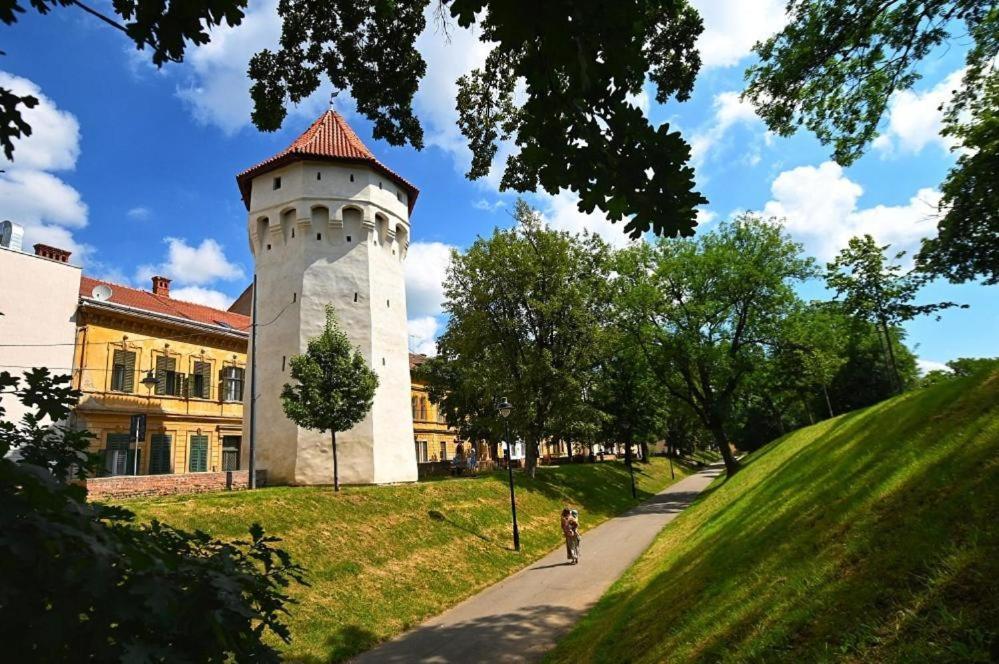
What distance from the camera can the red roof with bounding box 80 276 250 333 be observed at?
3153 cm

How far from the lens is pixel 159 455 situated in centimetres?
2983

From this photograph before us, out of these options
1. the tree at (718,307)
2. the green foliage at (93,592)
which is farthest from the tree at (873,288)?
the green foliage at (93,592)

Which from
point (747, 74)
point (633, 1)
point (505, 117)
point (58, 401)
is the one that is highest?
point (747, 74)

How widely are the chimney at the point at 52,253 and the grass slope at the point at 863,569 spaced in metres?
33.3

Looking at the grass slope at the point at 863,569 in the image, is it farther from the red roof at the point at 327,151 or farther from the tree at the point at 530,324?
the red roof at the point at 327,151

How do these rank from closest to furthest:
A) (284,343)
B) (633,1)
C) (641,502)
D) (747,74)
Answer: (633,1)
(747,74)
(284,343)
(641,502)

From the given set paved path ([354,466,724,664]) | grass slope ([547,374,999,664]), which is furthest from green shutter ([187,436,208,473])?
grass slope ([547,374,999,664])

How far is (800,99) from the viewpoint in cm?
1008

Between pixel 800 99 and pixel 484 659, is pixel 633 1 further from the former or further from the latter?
pixel 484 659

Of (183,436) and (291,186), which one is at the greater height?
(291,186)

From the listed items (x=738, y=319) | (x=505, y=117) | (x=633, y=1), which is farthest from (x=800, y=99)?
(x=738, y=319)

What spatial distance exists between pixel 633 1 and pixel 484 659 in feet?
34.1

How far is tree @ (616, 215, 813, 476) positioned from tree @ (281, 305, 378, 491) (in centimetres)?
1699

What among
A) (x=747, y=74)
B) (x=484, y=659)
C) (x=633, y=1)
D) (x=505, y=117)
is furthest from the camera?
(x=747, y=74)
